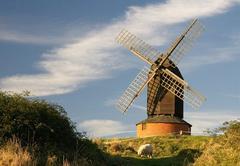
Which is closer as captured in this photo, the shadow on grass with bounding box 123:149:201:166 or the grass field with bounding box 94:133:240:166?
the grass field with bounding box 94:133:240:166

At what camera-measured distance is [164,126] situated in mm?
56438

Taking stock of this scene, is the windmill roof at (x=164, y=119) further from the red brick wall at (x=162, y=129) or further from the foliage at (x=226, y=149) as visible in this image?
the foliage at (x=226, y=149)

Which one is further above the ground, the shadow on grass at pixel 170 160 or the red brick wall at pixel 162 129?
the red brick wall at pixel 162 129

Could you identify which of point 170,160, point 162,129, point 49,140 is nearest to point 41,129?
point 49,140

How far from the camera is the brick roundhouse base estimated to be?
185ft

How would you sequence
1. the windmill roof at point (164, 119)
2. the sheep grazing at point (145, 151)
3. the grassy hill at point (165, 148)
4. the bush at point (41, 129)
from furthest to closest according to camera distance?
the windmill roof at point (164, 119) < the sheep grazing at point (145, 151) < the grassy hill at point (165, 148) < the bush at point (41, 129)

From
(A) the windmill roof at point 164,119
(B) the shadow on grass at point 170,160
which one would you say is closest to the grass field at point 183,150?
(B) the shadow on grass at point 170,160

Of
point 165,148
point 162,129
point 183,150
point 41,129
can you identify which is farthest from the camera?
point 162,129

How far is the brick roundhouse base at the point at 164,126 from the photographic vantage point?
5625 cm

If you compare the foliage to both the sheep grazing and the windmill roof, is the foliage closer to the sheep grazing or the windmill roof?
the sheep grazing

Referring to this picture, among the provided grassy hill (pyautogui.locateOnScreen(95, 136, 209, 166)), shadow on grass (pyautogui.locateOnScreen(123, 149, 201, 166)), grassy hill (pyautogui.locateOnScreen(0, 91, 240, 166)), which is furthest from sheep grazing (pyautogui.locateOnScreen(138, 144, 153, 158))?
grassy hill (pyautogui.locateOnScreen(0, 91, 240, 166))

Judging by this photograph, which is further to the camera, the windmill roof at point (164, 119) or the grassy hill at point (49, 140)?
the windmill roof at point (164, 119)

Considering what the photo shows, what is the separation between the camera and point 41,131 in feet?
83.4

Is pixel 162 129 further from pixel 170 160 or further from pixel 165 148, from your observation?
pixel 170 160
